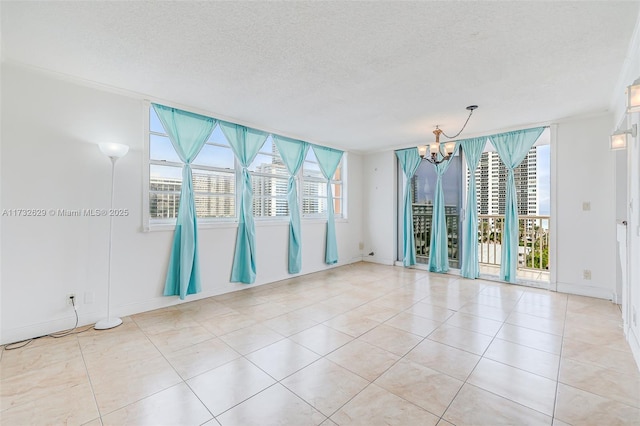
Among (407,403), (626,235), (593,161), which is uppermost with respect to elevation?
(593,161)

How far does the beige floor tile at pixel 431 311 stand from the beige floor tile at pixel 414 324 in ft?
0.32

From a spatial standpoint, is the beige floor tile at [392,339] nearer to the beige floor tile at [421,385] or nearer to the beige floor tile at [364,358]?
the beige floor tile at [364,358]

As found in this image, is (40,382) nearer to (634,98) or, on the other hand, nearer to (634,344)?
(634,98)

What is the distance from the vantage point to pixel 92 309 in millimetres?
2975

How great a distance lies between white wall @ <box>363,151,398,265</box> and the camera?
6051 mm

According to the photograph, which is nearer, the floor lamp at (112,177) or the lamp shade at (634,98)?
the lamp shade at (634,98)

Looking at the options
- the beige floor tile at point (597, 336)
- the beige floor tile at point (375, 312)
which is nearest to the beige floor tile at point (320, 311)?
the beige floor tile at point (375, 312)

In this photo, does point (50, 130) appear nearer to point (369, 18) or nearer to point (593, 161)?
point (369, 18)

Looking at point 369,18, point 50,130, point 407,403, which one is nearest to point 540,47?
point 369,18

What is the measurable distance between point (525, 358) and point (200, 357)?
8.71ft

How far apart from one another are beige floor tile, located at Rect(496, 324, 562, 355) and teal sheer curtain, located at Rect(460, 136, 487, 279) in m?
2.11

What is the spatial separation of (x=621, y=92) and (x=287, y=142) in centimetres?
426

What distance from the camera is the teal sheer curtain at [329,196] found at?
5.61 meters

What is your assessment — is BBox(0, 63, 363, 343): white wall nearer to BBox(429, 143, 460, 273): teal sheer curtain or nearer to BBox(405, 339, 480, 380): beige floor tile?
BBox(405, 339, 480, 380): beige floor tile
